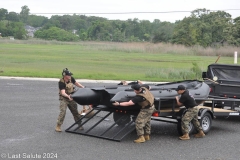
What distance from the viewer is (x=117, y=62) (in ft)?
154

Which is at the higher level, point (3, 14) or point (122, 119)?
point (3, 14)

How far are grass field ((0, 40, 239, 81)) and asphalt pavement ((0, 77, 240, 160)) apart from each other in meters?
15.4

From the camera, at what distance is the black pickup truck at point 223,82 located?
13312mm

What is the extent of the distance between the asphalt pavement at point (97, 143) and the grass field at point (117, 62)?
605 inches

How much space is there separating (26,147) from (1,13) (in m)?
185

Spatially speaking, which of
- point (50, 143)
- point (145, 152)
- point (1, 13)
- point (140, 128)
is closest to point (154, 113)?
point (140, 128)

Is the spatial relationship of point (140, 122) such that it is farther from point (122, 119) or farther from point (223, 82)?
point (223, 82)

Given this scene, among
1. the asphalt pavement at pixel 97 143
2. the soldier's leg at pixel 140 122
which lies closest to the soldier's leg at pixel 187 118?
the asphalt pavement at pixel 97 143

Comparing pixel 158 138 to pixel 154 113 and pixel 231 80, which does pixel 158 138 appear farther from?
pixel 231 80

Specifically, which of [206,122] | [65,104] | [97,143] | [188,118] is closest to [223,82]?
[206,122]

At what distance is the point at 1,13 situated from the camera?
185 m

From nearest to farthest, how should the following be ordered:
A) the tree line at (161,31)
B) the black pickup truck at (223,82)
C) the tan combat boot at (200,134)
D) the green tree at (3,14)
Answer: the tan combat boot at (200,134) < the black pickup truck at (223,82) < the tree line at (161,31) < the green tree at (3,14)

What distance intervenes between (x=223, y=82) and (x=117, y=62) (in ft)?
109

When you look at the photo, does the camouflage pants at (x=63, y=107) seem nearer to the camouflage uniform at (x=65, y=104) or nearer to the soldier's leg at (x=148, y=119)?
the camouflage uniform at (x=65, y=104)
